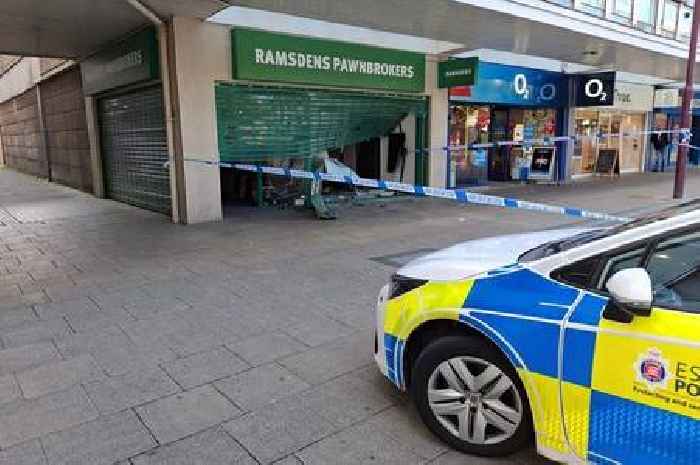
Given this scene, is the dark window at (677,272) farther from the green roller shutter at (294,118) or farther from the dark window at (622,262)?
the green roller shutter at (294,118)

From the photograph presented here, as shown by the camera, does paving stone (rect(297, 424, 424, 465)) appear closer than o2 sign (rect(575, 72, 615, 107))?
Yes

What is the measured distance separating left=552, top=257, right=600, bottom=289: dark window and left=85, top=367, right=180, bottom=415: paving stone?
7.86ft

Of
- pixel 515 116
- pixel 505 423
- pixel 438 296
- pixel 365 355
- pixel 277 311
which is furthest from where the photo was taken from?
pixel 515 116

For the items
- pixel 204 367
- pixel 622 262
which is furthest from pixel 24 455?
pixel 622 262

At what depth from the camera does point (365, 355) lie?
384 cm

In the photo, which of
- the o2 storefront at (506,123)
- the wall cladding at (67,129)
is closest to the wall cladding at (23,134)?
the wall cladding at (67,129)

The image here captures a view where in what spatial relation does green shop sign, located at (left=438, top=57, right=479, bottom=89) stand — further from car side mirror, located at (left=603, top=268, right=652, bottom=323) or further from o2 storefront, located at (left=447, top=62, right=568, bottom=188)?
car side mirror, located at (left=603, top=268, right=652, bottom=323)

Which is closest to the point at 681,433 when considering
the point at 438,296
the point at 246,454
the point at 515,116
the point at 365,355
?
the point at 438,296

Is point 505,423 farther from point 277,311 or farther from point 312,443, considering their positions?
point 277,311

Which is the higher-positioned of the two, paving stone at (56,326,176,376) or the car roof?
the car roof

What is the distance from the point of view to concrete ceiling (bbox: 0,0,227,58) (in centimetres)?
812

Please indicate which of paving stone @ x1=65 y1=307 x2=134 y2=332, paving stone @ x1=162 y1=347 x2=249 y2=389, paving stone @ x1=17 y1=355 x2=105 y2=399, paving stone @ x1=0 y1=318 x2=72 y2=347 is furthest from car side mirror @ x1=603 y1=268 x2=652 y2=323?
paving stone @ x1=0 y1=318 x2=72 y2=347

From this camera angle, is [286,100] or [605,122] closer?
[286,100]

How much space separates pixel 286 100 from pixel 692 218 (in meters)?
8.95
